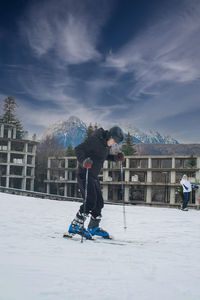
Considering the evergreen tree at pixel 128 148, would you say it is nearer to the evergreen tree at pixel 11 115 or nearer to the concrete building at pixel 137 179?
the concrete building at pixel 137 179

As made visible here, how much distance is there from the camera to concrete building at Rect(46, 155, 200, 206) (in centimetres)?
5788

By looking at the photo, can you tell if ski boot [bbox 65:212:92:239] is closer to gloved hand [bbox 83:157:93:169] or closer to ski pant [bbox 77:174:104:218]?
ski pant [bbox 77:174:104:218]

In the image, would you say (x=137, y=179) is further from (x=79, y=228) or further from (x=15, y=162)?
(x=79, y=228)

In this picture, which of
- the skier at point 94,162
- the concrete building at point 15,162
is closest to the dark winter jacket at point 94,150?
the skier at point 94,162

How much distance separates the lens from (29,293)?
7.41 feet

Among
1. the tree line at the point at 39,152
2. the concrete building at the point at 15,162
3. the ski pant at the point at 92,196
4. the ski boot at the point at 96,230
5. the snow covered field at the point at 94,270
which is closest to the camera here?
the snow covered field at the point at 94,270

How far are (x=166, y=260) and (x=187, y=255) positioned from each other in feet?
1.71

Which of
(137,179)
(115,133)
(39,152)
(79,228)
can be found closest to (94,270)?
(79,228)

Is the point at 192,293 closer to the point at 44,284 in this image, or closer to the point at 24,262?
the point at 44,284

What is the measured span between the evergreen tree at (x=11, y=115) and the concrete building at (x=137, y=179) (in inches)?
→ 492

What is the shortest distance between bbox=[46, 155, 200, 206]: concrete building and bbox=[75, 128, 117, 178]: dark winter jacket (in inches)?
2066

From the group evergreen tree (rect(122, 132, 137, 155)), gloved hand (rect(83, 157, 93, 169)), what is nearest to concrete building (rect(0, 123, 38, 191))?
evergreen tree (rect(122, 132, 137, 155))

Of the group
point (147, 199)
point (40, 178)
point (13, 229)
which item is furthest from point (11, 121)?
point (13, 229)

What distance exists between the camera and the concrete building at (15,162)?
61219mm
